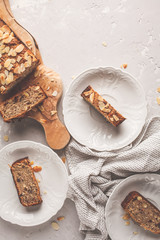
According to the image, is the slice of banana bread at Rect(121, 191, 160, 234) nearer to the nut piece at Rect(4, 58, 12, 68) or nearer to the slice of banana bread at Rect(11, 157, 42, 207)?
the slice of banana bread at Rect(11, 157, 42, 207)

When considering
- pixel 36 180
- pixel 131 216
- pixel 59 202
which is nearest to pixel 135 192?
pixel 131 216

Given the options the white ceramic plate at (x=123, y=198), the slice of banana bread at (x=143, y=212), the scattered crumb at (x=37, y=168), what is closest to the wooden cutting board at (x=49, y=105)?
the scattered crumb at (x=37, y=168)

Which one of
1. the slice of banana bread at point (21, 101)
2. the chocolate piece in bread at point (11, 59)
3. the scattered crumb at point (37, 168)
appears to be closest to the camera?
the chocolate piece in bread at point (11, 59)

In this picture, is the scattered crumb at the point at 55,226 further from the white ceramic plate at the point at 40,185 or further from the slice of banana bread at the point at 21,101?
the slice of banana bread at the point at 21,101

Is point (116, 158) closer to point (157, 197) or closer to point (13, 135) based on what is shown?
point (157, 197)

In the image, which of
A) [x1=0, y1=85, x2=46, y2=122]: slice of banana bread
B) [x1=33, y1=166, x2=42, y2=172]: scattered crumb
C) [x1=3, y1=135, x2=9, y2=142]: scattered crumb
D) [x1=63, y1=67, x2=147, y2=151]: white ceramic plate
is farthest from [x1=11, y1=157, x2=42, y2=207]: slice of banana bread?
[x1=63, y1=67, x2=147, y2=151]: white ceramic plate

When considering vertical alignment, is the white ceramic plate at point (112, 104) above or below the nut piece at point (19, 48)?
below
